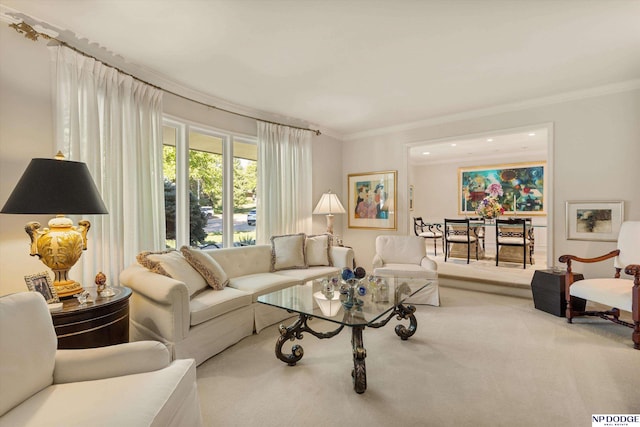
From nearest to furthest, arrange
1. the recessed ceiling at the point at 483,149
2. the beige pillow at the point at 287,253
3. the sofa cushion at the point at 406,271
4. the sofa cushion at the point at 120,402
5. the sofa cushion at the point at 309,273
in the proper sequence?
the sofa cushion at the point at 120,402 < the sofa cushion at the point at 309,273 < the sofa cushion at the point at 406,271 < the beige pillow at the point at 287,253 < the recessed ceiling at the point at 483,149

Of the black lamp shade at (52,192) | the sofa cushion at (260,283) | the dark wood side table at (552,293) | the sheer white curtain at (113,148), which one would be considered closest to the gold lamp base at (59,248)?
the black lamp shade at (52,192)

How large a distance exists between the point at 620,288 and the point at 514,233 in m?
3.13

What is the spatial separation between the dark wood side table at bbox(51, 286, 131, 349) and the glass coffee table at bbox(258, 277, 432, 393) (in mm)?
984

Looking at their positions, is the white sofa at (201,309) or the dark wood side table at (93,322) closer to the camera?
the dark wood side table at (93,322)

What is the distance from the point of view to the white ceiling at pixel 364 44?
6.91 ft

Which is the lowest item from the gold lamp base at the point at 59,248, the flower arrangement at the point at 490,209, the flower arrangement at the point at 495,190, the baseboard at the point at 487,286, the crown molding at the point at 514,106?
the baseboard at the point at 487,286

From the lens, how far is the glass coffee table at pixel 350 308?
79.8 inches

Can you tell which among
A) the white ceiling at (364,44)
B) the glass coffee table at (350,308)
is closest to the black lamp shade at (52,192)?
the white ceiling at (364,44)

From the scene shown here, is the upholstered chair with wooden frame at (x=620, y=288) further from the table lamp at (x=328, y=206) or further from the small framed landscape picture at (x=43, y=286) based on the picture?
the small framed landscape picture at (x=43, y=286)

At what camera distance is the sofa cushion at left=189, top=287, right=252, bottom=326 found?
2379mm

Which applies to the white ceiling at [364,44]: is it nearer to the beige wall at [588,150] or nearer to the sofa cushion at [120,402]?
the beige wall at [588,150]

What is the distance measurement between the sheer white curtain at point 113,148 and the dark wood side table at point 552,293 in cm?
421

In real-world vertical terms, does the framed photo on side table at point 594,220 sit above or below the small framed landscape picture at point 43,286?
above

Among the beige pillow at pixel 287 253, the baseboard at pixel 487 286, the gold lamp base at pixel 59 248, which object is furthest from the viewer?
the baseboard at pixel 487 286
